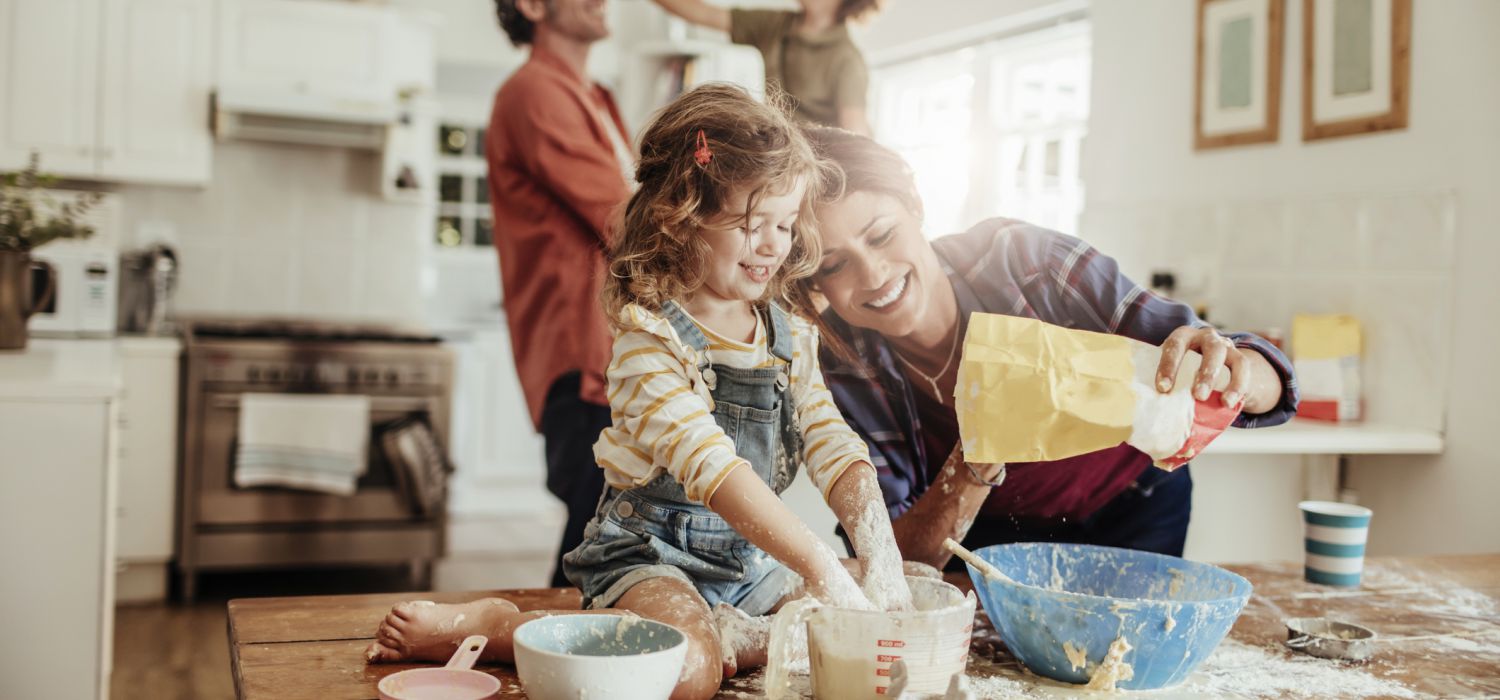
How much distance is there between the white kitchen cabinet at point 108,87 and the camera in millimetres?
3572

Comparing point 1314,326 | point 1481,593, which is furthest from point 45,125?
point 1481,593

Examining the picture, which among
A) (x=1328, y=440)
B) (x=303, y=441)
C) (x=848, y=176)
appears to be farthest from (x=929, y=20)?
(x=848, y=176)

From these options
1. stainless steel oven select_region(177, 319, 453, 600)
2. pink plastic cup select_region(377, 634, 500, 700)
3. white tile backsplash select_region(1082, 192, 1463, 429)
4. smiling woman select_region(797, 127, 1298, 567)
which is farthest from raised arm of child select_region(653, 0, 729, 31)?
stainless steel oven select_region(177, 319, 453, 600)

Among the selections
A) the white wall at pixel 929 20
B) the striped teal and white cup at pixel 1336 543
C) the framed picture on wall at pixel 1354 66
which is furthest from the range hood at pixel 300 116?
the striped teal and white cup at pixel 1336 543

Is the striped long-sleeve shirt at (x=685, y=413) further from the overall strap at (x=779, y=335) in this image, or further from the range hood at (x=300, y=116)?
the range hood at (x=300, y=116)

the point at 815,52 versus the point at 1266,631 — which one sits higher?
the point at 815,52

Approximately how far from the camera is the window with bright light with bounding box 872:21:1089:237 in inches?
101

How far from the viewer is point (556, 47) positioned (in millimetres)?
1873

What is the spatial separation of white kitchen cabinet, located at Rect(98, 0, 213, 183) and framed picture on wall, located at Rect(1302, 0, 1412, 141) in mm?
3178

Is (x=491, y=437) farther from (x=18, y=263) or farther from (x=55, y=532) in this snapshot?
(x=55, y=532)

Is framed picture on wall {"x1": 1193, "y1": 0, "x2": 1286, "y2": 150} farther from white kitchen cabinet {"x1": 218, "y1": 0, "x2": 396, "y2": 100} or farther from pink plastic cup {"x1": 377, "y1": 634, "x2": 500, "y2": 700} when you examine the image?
white kitchen cabinet {"x1": 218, "y1": 0, "x2": 396, "y2": 100}

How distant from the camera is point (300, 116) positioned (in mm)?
3887

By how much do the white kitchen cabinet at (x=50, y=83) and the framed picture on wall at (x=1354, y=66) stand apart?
3.39 metres

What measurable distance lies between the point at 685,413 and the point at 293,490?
283cm
